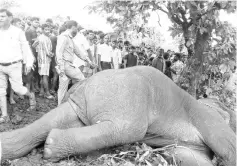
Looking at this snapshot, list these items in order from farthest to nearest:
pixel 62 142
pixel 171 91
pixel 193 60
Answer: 1. pixel 193 60
2. pixel 171 91
3. pixel 62 142

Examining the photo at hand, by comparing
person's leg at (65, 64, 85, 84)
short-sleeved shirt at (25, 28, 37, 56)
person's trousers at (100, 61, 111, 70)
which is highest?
short-sleeved shirt at (25, 28, 37, 56)

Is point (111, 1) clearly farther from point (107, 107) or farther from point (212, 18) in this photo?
point (107, 107)

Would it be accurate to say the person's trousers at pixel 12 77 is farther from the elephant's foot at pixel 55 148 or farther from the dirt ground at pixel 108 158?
the elephant's foot at pixel 55 148

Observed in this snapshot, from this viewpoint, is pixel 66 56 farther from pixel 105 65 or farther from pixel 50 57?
pixel 105 65

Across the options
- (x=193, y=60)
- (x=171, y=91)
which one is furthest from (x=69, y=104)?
(x=193, y=60)

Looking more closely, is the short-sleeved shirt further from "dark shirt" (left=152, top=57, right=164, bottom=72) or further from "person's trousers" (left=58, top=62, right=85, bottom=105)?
"dark shirt" (left=152, top=57, right=164, bottom=72)

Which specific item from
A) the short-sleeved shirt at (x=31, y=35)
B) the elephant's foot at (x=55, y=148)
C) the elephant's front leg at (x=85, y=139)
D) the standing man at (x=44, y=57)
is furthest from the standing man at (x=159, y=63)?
the elephant's foot at (x=55, y=148)

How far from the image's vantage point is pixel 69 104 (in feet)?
12.0

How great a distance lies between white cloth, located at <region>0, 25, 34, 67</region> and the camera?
5.15 m

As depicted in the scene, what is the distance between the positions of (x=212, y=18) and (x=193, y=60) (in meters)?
1.41

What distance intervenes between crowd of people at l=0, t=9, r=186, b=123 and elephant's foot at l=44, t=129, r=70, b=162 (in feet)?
7.75

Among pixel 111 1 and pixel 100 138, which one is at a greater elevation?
pixel 111 1

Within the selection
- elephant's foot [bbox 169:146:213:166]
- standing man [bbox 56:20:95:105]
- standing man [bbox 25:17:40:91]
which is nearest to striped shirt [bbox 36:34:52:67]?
standing man [bbox 25:17:40:91]

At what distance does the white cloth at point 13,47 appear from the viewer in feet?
16.9
